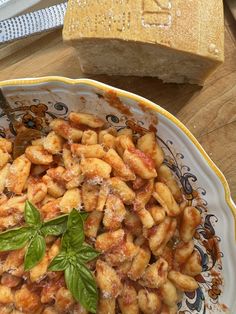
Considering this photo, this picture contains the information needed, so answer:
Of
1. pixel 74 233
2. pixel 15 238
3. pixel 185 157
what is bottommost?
pixel 15 238

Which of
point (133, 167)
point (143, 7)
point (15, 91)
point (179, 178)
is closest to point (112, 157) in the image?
point (133, 167)

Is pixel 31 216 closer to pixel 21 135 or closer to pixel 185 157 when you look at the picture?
pixel 21 135

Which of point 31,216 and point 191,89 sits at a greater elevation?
point 191,89

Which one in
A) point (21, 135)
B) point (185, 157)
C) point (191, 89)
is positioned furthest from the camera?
point (191, 89)

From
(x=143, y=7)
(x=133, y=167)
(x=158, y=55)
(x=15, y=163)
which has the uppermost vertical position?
(x=143, y=7)

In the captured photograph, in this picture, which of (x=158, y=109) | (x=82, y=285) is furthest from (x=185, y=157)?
(x=82, y=285)

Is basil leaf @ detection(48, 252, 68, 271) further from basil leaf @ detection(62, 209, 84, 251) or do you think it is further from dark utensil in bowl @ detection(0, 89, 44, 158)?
dark utensil in bowl @ detection(0, 89, 44, 158)

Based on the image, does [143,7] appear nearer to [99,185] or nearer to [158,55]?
[158,55]
